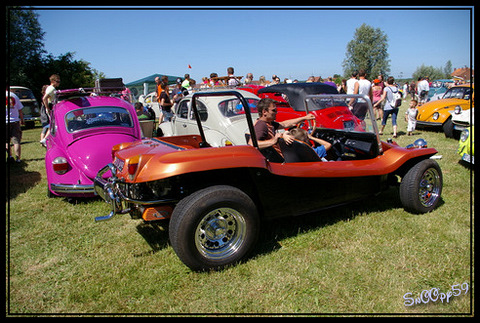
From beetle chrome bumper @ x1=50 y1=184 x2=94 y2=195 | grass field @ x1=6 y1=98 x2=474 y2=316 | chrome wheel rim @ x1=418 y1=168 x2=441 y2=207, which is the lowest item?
grass field @ x1=6 y1=98 x2=474 y2=316

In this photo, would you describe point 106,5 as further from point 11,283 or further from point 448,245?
point 448,245

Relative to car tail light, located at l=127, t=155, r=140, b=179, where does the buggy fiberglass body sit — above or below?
below

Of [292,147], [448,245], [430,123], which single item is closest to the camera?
[448,245]

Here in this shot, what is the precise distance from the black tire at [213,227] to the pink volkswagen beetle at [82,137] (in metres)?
2.49

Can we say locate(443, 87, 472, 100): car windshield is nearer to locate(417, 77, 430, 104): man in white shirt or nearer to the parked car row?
locate(417, 77, 430, 104): man in white shirt

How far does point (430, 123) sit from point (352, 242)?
8142 mm

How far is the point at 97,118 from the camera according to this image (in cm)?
572

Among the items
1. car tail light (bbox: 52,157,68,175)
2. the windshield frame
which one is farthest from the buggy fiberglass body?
the windshield frame

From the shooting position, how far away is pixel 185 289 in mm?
2752

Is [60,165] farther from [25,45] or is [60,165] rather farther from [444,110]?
[25,45]

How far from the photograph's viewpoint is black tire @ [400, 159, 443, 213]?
3957 mm

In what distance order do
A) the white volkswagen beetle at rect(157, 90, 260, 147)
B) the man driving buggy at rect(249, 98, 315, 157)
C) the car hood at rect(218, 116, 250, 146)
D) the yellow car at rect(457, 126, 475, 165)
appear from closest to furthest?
the man driving buggy at rect(249, 98, 315, 157) → the yellow car at rect(457, 126, 475, 165) → the car hood at rect(218, 116, 250, 146) → the white volkswagen beetle at rect(157, 90, 260, 147)

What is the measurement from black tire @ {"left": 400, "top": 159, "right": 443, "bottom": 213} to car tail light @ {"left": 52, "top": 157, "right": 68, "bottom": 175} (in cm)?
458

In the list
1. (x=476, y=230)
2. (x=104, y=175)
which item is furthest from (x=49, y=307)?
(x=476, y=230)
